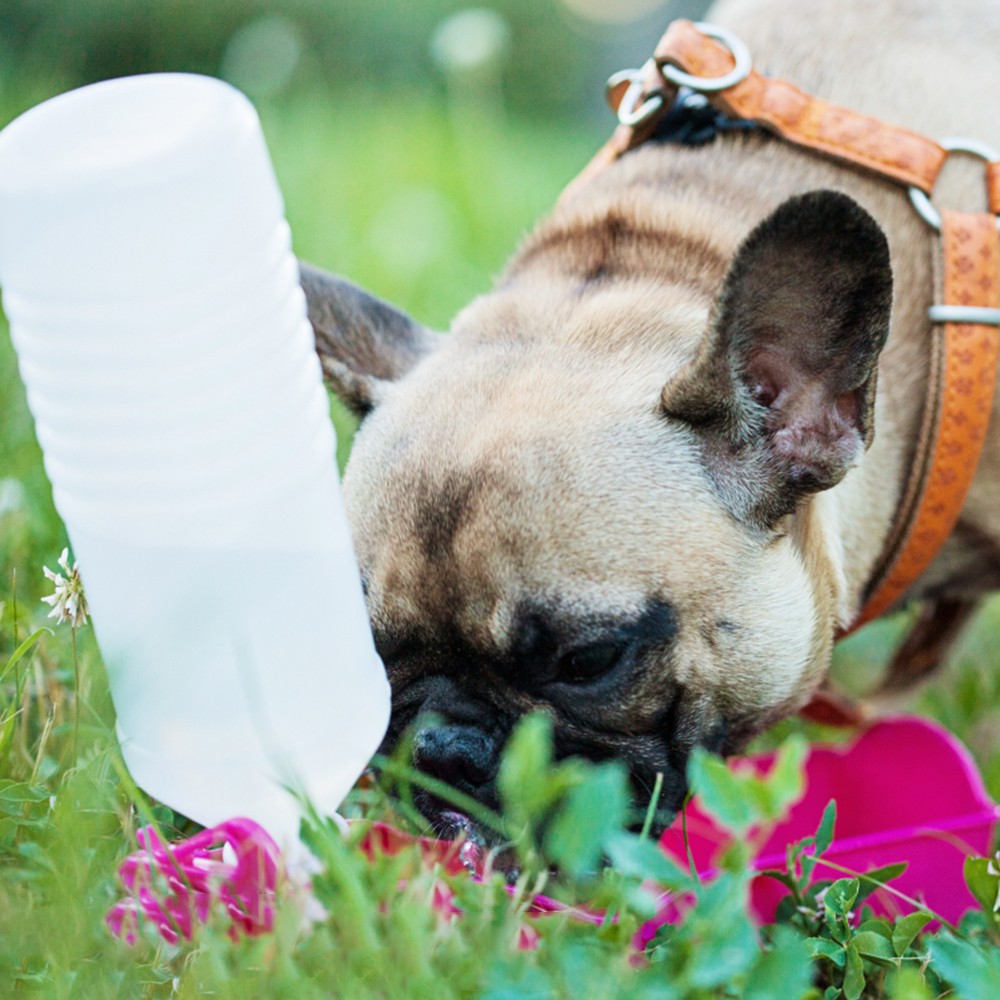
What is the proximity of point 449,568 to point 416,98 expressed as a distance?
636cm

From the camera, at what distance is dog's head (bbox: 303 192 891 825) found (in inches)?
73.1

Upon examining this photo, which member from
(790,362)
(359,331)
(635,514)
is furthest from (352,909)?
(359,331)

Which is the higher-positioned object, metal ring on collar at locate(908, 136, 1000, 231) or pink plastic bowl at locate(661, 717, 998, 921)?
metal ring on collar at locate(908, 136, 1000, 231)

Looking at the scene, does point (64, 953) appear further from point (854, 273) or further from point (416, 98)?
point (416, 98)

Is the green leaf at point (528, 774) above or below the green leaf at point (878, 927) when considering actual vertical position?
above

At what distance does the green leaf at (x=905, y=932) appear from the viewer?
5.24 feet

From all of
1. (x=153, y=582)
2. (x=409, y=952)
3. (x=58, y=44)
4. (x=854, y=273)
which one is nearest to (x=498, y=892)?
(x=409, y=952)

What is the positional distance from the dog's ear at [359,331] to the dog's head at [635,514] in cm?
37

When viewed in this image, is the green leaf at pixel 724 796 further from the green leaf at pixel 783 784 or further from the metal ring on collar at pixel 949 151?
the metal ring on collar at pixel 949 151

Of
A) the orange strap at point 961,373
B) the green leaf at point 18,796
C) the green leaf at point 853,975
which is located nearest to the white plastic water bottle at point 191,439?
the green leaf at point 18,796

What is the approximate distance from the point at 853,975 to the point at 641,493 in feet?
2.37

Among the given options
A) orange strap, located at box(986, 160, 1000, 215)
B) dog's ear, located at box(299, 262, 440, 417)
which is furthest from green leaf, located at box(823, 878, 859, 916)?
orange strap, located at box(986, 160, 1000, 215)

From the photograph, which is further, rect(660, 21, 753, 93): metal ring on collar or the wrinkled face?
rect(660, 21, 753, 93): metal ring on collar

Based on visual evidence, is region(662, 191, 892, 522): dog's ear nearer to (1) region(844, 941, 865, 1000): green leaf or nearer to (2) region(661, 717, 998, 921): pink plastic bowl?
(2) region(661, 717, 998, 921): pink plastic bowl
